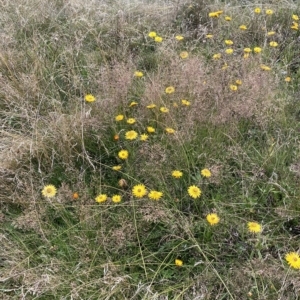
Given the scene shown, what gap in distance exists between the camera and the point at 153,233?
1811 millimetres

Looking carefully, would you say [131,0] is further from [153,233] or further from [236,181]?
[153,233]

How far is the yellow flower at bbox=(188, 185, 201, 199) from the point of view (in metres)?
1.85

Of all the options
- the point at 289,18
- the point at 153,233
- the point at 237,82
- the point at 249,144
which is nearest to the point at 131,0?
the point at 289,18

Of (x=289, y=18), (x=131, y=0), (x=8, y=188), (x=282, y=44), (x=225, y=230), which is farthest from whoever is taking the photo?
(x=131, y=0)

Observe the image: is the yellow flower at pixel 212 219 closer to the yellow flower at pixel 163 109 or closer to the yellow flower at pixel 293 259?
the yellow flower at pixel 293 259

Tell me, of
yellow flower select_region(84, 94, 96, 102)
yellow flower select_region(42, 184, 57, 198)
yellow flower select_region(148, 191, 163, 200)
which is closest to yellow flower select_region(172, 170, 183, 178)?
yellow flower select_region(148, 191, 163, 200)

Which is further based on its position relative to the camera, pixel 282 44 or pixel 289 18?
pixel 289 18

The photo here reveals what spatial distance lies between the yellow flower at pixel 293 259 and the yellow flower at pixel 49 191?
1.03m

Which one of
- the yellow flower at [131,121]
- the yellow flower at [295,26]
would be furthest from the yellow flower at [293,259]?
the yellow flower at [295,26]

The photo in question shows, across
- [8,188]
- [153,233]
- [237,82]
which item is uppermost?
[237,82]

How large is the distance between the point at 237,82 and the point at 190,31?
1.00 meters

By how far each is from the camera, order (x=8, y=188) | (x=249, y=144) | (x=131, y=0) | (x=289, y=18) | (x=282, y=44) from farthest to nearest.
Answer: (x=131, y=0)
(x=289, y=18)
(x=282, y=44)
(x=249, y=144)
(x=8, y=188)

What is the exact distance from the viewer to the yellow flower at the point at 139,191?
72.9 inches

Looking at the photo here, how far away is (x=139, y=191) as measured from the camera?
1867 mm
